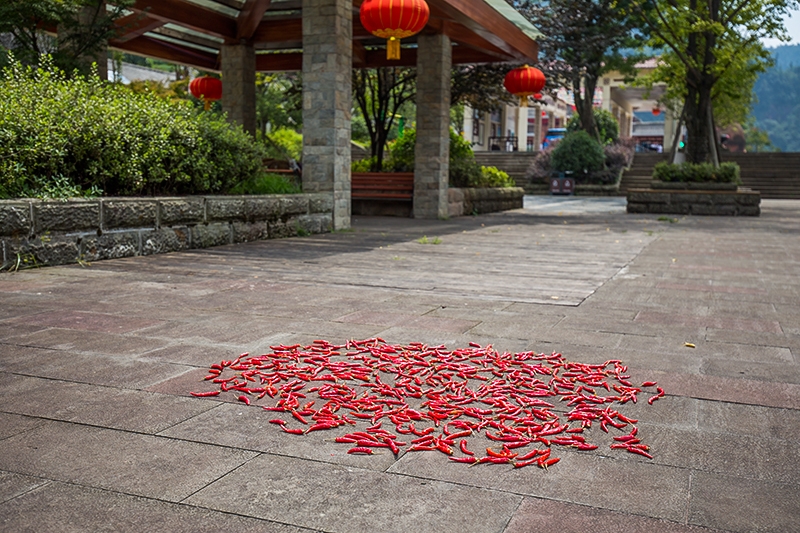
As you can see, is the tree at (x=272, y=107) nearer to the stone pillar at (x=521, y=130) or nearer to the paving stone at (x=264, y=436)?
the stone pillar at (x=521, y=130)

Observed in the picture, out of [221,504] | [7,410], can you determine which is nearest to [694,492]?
[221,504]

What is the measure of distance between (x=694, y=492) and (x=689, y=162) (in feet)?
67.6

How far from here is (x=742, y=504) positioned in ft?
7.38

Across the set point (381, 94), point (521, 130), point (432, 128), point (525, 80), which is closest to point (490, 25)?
point (525, 80)

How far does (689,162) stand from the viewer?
21.2 m

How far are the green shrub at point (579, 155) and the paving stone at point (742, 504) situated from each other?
32049 millimetres

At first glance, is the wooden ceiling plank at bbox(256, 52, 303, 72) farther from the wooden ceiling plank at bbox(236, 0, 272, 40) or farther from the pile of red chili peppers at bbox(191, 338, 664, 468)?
the pile of red chili peppers at bbox(191, 338, 664, 468)

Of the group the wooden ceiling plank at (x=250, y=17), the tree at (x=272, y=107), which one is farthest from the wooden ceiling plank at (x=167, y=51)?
the tree at (x=272, y=107)

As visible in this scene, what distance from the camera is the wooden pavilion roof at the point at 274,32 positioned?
13969mm

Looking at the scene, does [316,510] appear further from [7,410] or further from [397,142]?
[397,142]

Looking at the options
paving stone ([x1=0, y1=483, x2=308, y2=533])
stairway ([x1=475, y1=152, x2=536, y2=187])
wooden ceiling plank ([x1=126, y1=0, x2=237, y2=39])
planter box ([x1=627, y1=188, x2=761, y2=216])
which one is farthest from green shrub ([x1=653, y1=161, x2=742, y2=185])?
paving stone ([x1=0, y1=483, x2=308, y2=533])

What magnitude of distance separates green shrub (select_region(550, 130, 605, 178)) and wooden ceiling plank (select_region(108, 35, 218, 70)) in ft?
60.1

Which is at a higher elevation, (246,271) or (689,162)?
(689,162)

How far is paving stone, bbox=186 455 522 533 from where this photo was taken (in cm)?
211
